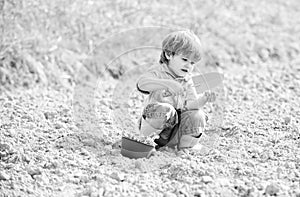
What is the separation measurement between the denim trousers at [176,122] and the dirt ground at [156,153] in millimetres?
69

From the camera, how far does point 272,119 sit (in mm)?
3912

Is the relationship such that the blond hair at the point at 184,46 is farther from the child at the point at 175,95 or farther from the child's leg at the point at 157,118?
the child's leg at the point at 157,118

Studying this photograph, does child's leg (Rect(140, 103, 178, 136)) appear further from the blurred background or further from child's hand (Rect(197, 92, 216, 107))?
the blurred background

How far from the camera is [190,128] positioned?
3.24 metres

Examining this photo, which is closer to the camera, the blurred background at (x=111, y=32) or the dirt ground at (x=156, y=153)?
the dirt ground at (x=156, y=153)

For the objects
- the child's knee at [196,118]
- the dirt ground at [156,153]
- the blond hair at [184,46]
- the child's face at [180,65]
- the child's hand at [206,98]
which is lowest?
the dirt ground at [156,153]

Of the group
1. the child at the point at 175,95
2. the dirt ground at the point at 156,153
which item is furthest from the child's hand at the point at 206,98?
the dirt ground at the point at 156,153

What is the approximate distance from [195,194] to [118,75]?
2.20 metres

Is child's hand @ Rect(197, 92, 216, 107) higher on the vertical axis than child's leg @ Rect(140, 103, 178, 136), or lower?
higher

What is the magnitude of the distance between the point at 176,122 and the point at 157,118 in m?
0.13

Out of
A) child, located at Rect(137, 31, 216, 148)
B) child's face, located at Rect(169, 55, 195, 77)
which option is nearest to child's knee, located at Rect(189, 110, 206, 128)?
child, located at Rect(137, 31, 216, 148)

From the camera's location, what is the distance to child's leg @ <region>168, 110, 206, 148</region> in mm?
3221

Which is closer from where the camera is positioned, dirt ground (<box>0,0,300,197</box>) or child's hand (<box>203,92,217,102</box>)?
dirt ground (<box>0,0,300,197</box>)

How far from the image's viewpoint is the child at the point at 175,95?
10.3ft
